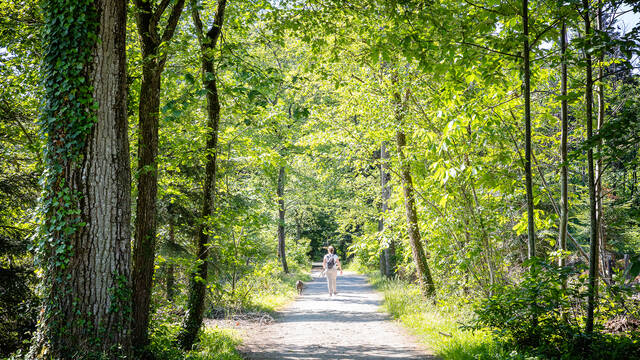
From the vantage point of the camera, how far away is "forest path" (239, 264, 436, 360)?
22.9 ft

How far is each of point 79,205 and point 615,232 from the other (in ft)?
56.4

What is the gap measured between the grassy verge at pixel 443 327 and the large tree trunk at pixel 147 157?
4.56 metres

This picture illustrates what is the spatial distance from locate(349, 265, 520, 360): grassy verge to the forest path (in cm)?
29

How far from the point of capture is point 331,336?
830 centimetres

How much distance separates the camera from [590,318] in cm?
433

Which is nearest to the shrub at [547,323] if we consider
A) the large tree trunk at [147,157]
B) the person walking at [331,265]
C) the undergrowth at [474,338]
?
the undergrowth at [474,338]

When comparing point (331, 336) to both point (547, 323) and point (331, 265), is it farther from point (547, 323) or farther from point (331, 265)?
point (331, 265)

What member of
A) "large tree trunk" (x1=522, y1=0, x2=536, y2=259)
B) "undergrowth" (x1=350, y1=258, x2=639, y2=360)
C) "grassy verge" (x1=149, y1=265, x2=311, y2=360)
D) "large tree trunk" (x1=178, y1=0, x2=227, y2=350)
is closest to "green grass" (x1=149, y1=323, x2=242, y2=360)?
"grassy verge" (x1=149, y1=265, x2=311, y2=360)

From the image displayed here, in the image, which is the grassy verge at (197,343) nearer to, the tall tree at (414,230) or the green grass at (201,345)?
the green grass at (201,345)

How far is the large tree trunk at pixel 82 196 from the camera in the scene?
164 inches

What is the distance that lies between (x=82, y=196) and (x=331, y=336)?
595 centimetres

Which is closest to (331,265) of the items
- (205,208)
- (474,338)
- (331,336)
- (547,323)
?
(331,336)

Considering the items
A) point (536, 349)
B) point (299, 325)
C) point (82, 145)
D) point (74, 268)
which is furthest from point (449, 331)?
point (82, 145)

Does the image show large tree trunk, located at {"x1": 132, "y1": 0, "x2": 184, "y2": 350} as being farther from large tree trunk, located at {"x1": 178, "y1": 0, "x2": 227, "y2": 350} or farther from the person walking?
the person walking
